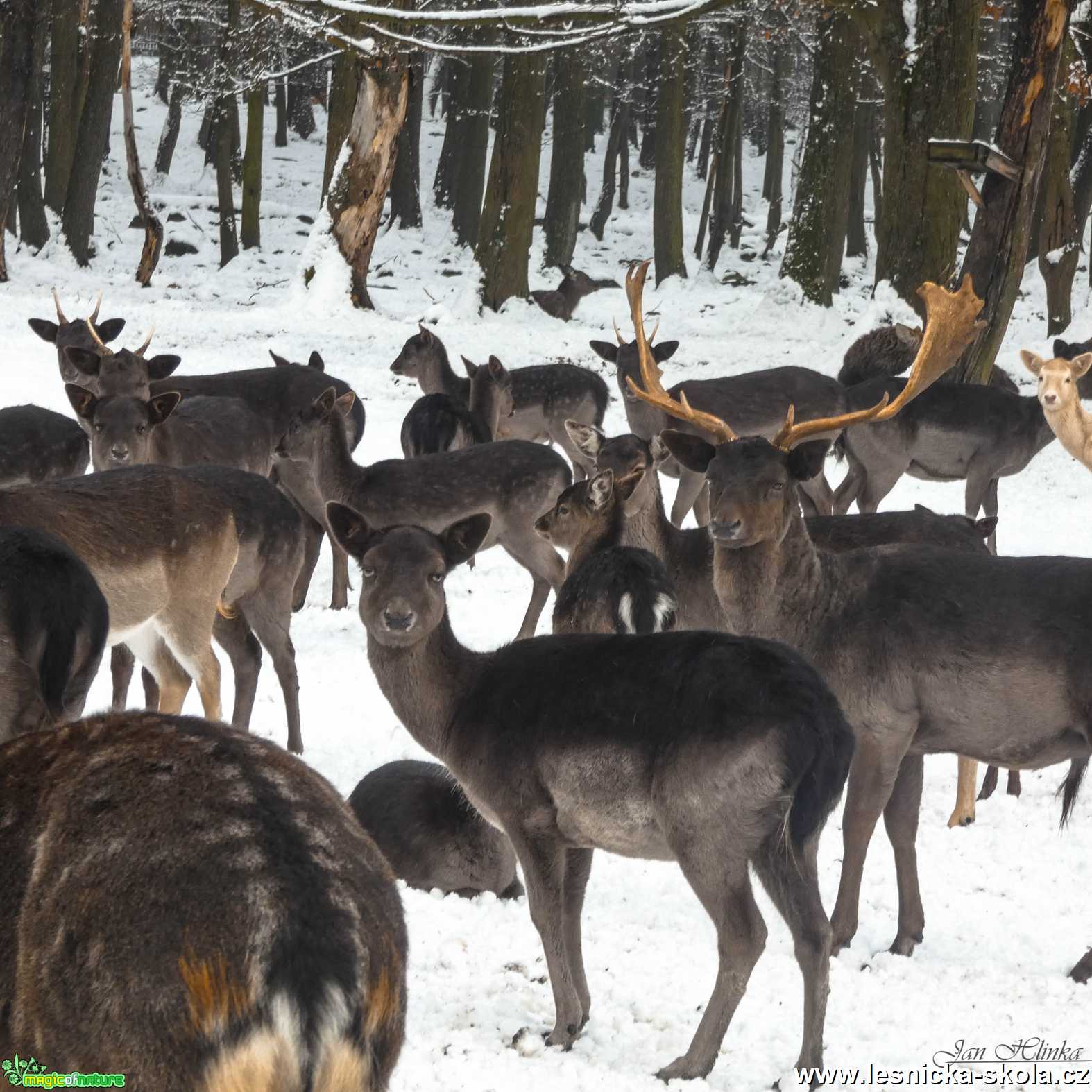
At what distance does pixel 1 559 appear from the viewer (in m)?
4.89

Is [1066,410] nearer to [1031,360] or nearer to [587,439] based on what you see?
[1031,360]

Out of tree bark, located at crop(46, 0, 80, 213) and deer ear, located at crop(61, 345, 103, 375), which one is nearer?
deer ear, located at crop(61, 345, 103, 375)

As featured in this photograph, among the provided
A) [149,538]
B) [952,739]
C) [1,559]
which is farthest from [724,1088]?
[149,538]

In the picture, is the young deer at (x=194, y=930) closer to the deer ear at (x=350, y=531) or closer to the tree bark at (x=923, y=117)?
the deer ear at (x=350, y=531)

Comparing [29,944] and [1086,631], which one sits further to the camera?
[1086,631]

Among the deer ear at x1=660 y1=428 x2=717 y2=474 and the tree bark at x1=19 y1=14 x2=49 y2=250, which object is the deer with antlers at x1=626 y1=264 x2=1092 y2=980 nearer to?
the deer ear at x1=660 y1=428 x2=717 y2=474

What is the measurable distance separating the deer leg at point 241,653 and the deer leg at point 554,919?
3282 mm

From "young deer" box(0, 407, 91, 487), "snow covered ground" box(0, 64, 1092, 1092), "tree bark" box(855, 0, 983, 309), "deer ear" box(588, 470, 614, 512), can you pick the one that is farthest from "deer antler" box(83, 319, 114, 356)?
"tree bark" box(855, 0, 983, 309)

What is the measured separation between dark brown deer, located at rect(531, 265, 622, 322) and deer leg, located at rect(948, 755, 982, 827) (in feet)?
52.5

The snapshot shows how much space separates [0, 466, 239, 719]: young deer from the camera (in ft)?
21.6

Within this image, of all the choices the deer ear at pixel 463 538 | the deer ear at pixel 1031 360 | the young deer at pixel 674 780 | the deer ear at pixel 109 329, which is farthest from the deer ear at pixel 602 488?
the deer ear at pixel 109 329

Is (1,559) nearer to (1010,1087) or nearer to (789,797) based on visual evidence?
(789,797)

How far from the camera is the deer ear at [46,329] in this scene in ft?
42.0

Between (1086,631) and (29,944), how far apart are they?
4200 millimetres
